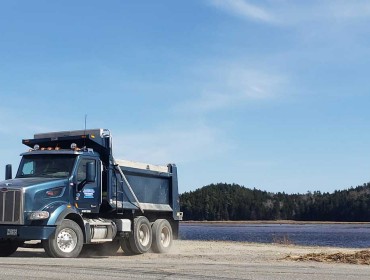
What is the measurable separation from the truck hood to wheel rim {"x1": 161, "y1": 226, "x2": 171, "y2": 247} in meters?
4.68

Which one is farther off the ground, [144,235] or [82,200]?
[82,200]

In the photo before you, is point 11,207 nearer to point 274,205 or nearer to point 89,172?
point 89,172

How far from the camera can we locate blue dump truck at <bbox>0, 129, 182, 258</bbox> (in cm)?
1574

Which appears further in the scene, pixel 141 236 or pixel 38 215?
pixel 141 236

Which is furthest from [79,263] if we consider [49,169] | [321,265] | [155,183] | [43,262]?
[155,183]

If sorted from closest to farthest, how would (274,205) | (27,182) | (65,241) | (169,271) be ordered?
(169,271)
(65,241)
(27,182)
(274,205)

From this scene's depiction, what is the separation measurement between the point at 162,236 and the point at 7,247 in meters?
5.06

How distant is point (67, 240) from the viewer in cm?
1614

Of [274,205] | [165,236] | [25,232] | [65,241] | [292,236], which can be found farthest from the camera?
[274,205]

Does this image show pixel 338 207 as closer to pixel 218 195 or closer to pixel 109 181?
pixel 218 195

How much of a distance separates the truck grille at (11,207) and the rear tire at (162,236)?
5.09 meters

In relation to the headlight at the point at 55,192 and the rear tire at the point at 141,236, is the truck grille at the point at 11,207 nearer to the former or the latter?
the headlight at the point at 55,192

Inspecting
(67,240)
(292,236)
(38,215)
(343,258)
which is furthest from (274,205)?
(38,215)

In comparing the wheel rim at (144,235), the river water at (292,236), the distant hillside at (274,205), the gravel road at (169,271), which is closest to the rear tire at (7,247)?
the gravel road at (169,271)
